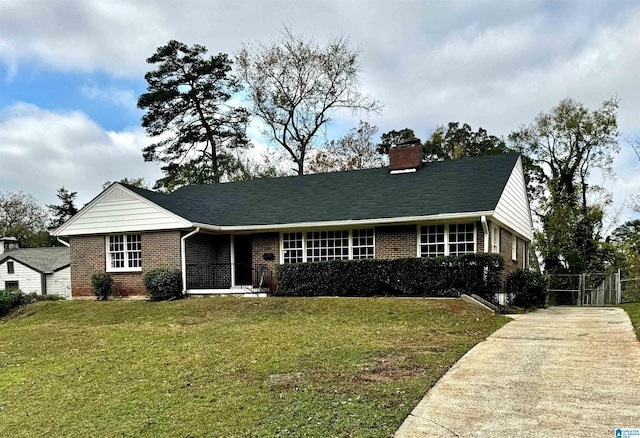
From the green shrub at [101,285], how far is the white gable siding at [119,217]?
1.58 meters

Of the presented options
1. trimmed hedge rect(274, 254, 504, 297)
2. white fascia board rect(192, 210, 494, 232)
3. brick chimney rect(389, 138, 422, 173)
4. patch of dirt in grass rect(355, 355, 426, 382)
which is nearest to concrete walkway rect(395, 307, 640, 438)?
patch of dirt in grass rect(355, 355, 426, 382)

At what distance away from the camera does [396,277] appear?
50.6 ft

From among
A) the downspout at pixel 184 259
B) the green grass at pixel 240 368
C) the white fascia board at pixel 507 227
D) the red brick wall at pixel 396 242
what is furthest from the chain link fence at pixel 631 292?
the downspout at pixel 184 259

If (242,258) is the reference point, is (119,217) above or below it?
above

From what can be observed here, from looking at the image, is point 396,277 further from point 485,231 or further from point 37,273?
point 37,273

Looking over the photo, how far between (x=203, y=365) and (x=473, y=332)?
515cm

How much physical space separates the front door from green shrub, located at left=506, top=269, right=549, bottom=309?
8938 millimetres

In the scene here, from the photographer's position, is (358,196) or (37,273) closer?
(358,196)

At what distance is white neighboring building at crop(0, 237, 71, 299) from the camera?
31.3m

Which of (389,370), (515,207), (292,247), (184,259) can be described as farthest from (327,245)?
(389,370)

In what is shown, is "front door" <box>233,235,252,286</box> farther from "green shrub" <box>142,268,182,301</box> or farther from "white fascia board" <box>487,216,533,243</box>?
"white fascia board" <box>487,216,533,243</box>

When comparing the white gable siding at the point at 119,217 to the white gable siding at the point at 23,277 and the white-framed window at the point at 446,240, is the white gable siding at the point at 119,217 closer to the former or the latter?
the white-framed window at the point at 446,240

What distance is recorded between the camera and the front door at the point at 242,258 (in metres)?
19.5

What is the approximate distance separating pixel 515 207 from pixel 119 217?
45.8 ft
